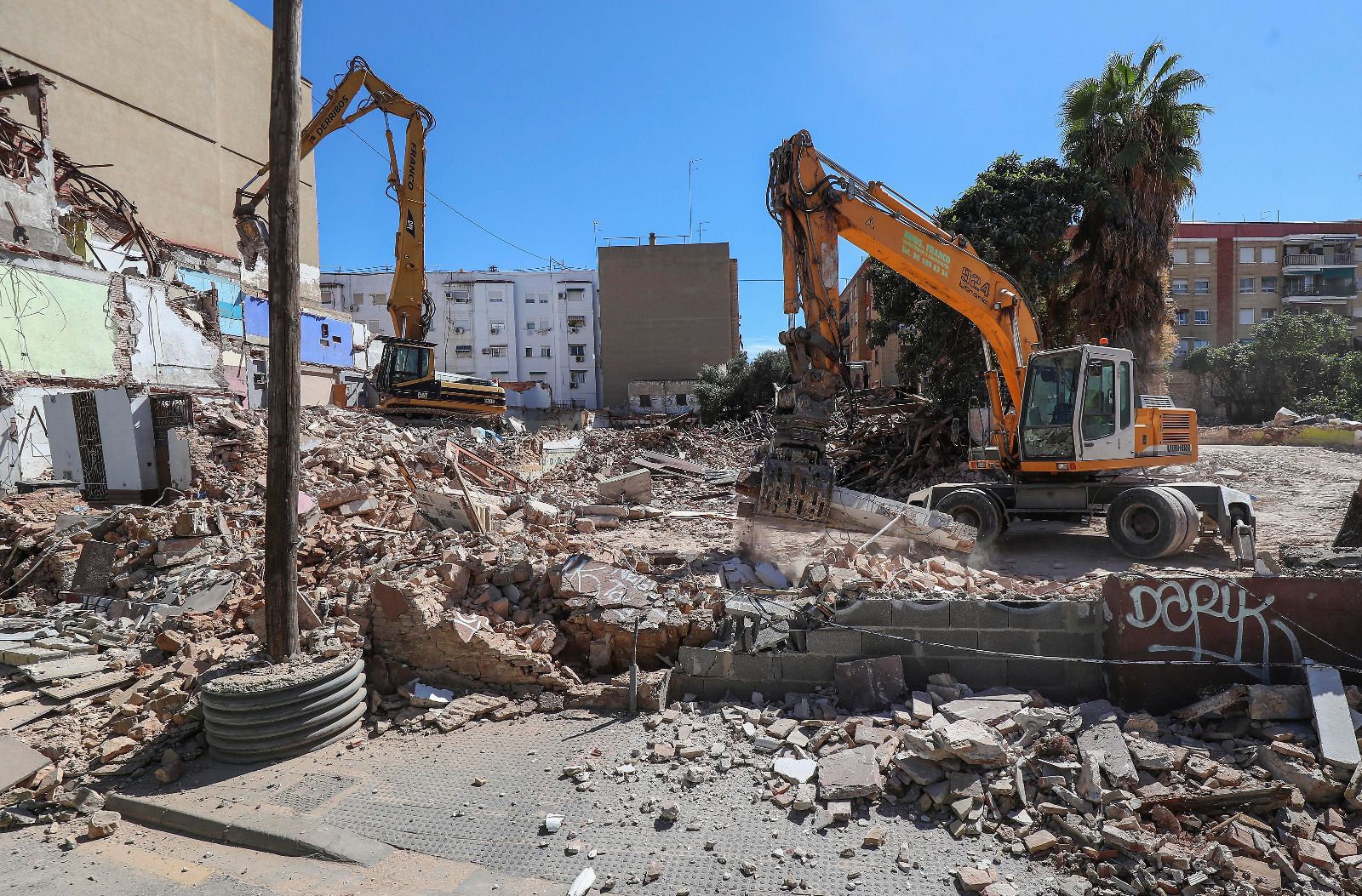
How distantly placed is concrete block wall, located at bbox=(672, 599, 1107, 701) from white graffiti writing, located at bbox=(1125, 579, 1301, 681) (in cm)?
31

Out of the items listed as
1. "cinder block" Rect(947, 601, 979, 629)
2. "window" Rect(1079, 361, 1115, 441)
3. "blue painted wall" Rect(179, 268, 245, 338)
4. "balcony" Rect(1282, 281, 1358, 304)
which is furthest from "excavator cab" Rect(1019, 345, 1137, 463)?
"balcony" Rect(1282, 281, 1358, 304)

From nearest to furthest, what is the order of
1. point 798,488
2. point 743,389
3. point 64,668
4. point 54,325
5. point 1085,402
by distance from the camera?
point 64,668 < point 798,488 < point 1085,402 < point 54,325 < point 743,389

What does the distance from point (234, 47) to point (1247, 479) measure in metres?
43.5

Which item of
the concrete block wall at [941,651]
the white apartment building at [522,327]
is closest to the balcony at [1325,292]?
the white apartment building at [522,327]

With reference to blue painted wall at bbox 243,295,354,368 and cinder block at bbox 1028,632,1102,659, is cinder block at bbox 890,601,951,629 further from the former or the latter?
blue painted wall at bbox 243,295,354,368

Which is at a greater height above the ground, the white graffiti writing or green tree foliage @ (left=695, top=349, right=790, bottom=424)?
green tree foliage @ (left=695, top=349, right=790, bottom=424)

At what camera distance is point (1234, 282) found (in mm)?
44938

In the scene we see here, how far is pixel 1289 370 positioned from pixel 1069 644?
34766mm

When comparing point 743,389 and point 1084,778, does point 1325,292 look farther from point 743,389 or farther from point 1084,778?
point 1084,778

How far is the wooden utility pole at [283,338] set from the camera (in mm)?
5371

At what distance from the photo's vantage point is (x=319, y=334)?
31422 millimetres

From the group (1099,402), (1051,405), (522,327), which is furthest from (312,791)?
(522,327)

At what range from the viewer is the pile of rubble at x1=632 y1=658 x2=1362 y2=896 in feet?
11.2

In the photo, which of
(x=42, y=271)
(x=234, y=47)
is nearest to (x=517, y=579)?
(x=42, y=271)
